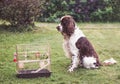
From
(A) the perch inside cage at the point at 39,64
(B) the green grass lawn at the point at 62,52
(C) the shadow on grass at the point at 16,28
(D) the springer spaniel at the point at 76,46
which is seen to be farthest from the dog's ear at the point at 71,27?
(C) the shadow on grass at the point at 16,28

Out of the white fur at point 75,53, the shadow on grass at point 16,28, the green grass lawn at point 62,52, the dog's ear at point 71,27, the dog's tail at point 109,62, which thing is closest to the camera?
the green grass lawn at point 62,52

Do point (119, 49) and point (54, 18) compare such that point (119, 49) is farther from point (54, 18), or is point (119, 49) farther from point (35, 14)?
point (54, 18)

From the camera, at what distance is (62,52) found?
1015cm

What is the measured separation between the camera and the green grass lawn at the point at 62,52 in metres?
7.72

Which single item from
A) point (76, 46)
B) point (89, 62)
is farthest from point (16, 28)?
point (89, 62)

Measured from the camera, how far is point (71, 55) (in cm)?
848

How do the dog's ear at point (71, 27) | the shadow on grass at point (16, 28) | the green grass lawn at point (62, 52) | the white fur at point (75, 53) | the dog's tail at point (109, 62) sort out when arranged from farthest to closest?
1. the shadow on grass at point (16, 28)
2. the dog's tail at point (109, 62)
3. the white fur at point (75, 53)
4. the dog's ear at point (71, 27)
5. the green grass lawn at point (62, 52)

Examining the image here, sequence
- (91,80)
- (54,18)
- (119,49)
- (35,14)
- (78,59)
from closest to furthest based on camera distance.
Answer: (91,80) < (78,59) < (119,49) < (35,14) < (54,18)

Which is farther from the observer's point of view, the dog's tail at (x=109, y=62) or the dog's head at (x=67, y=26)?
the dog's tail at (x=109, y=62)

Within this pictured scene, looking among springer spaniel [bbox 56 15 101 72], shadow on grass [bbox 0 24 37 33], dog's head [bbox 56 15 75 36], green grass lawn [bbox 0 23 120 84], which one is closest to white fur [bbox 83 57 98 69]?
springer spaniel [bbox 56 15 101 72]

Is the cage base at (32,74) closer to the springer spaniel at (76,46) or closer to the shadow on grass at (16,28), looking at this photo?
the springer spaniel at (76,46)

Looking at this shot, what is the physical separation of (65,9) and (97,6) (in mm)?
1252

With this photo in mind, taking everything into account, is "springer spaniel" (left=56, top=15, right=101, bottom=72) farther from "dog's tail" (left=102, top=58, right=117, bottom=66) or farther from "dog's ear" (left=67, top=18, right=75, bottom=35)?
"dog's tail" (left=102, top=58, right=117, bottom=66)

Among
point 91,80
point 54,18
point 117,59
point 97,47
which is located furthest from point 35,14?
point 91,80
